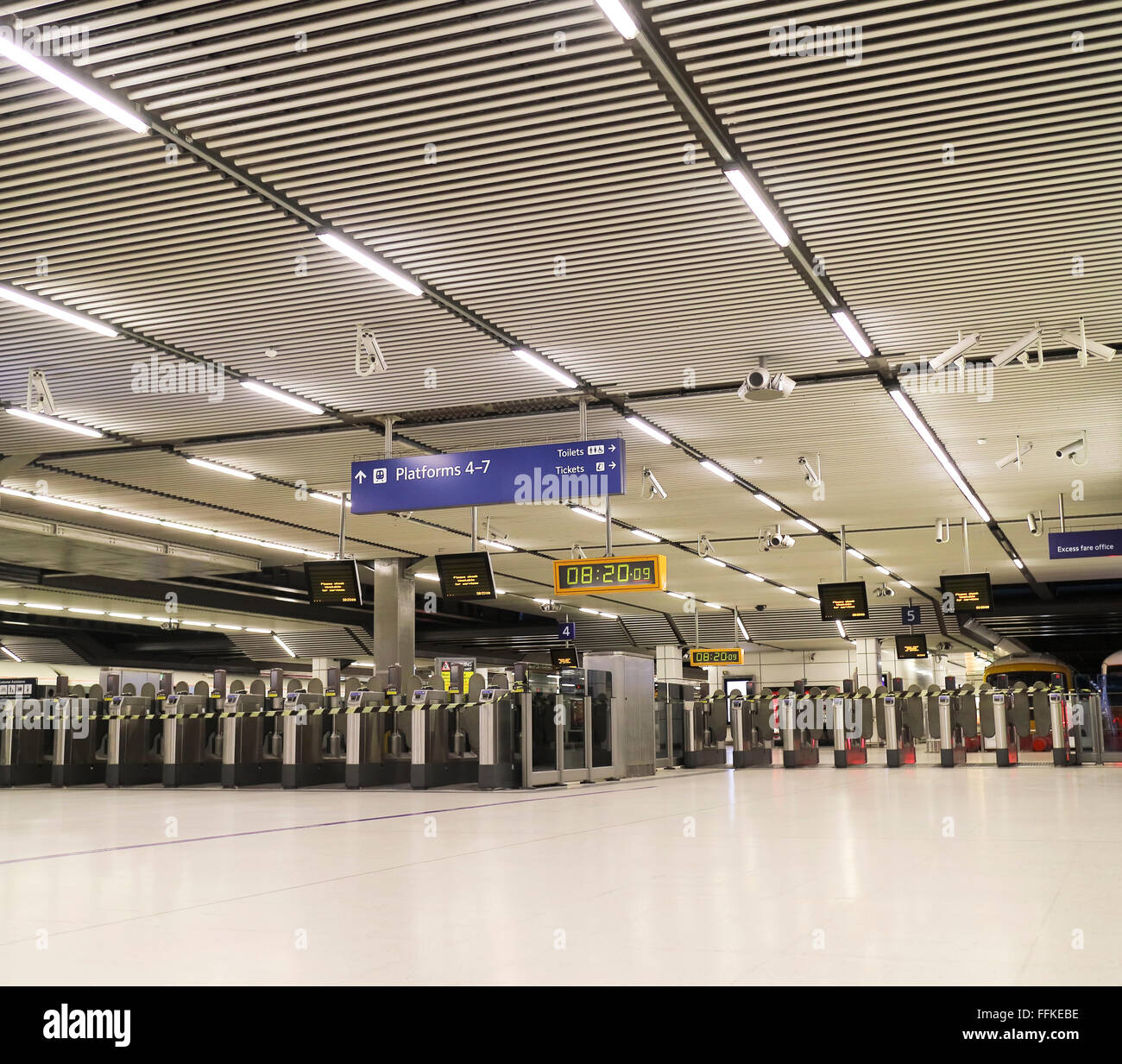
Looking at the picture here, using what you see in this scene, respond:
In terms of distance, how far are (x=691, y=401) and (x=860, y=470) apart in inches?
162

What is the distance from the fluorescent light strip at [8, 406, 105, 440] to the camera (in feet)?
38.2

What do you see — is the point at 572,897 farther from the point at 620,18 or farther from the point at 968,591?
the point at 968,591

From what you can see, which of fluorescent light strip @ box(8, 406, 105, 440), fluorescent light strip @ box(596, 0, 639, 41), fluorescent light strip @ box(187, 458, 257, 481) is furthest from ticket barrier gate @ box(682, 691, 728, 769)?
fluorescent light strip @ box(596, 0, 639, 41)

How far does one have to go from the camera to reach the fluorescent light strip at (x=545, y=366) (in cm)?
1048

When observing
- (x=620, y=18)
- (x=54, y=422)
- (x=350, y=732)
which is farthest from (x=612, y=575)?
(x=620, y=18)

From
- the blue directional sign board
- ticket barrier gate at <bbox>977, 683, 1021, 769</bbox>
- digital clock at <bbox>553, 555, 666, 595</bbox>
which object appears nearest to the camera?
the blue directional sign board

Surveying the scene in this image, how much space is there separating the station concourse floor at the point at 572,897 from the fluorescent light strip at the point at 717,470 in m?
6.19

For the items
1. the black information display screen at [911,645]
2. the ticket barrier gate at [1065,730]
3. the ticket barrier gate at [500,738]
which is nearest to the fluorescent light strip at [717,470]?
the ticket barrier gate at [500,738]

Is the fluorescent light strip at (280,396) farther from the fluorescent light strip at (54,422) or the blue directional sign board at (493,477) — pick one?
the fluorescent light strip at (54,422)

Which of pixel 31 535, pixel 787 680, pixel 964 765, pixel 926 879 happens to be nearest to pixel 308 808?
pixel 926 879

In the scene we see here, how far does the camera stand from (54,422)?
1207cm

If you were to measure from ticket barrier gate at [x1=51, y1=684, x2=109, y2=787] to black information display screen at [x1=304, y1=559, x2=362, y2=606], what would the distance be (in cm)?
375

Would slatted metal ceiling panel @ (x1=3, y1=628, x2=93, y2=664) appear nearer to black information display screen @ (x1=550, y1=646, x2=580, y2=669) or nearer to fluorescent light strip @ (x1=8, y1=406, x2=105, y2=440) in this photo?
black information display screen @ (x1=550, y1=646, x2=580, y2=669)

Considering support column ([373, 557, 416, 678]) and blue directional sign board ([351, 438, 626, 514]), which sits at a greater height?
blue directional sign board ([351, 438, 626, 514])
